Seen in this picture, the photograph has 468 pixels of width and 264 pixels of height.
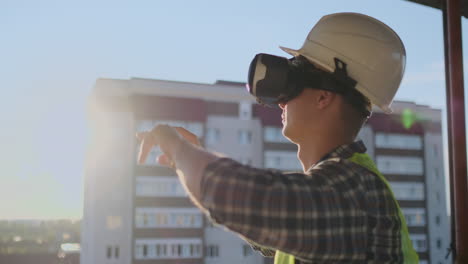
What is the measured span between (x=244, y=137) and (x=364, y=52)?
25417 mm

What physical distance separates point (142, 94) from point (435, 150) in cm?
1582

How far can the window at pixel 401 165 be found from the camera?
29047 millimetres

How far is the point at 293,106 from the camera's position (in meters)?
0.68

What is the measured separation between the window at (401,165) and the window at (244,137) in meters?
6.99

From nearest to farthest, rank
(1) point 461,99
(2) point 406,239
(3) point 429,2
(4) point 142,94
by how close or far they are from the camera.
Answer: (2) point 406,239
(1) point 461,99
(3) point 429,2
(4) point 142,94

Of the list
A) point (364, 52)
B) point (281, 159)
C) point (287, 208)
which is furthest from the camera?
point (281, 159)

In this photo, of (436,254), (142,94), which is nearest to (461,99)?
(142,94)

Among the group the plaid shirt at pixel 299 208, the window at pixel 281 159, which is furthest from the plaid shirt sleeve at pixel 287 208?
the window at pixel 281 159

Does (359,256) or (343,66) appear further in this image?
(343,66)

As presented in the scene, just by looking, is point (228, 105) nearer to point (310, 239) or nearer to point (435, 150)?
point (435, 150)

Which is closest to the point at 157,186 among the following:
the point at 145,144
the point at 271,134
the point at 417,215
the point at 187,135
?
the point at 271,134

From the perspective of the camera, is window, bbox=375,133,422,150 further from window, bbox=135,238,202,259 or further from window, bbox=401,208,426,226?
window, bbox=135,238,202,259

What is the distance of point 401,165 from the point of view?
1166 inches

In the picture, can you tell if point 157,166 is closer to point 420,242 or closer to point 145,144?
point 420,242
